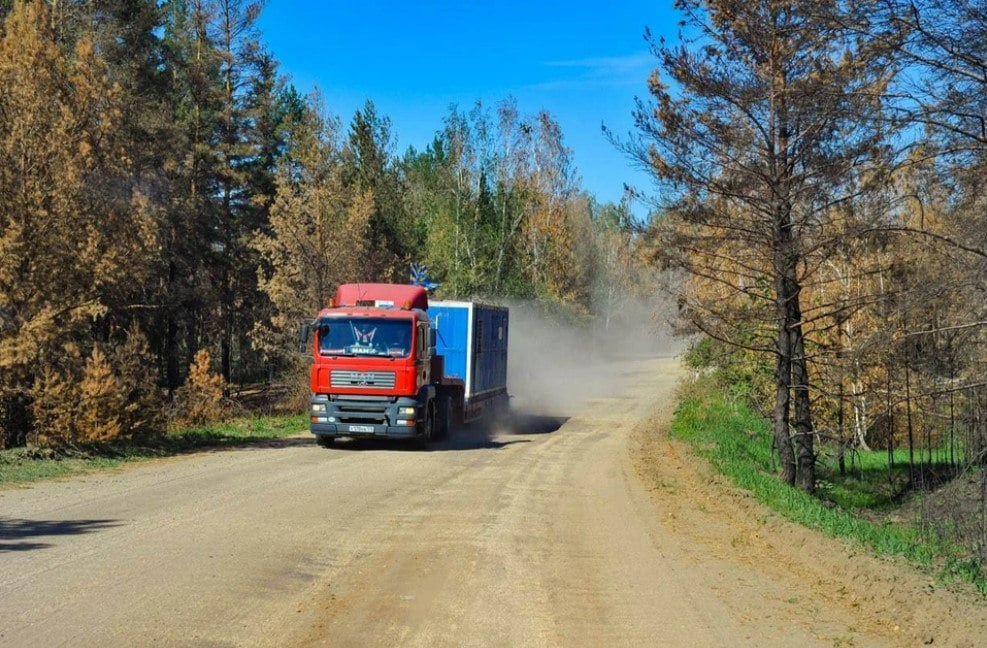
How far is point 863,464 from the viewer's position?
2520 centimetres

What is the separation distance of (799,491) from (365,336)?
9.19 metres

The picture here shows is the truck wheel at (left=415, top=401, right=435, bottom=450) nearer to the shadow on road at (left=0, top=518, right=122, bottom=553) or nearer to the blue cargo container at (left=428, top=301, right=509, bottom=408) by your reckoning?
the blue cargo container at (left=428, top=301, right=509, bottom=408)

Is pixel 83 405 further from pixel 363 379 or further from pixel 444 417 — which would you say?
pixel 444 417

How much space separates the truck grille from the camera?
18297 millimetres

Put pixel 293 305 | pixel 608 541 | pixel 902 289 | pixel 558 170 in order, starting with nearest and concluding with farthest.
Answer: pixel 608 541
pixel 902 289
pixel 293 305
pixel 558 170

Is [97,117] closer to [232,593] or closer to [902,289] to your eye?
[232,593]

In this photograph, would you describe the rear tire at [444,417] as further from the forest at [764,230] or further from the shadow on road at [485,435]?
the forest at [764,230]

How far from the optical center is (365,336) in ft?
61.0

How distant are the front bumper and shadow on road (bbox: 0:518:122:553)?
847cm

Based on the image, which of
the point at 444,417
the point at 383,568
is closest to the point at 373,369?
the point at 444,417

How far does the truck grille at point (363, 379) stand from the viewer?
60.0 ft

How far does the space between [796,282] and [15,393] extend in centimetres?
1445

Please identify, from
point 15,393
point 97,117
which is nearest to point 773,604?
point 15,393

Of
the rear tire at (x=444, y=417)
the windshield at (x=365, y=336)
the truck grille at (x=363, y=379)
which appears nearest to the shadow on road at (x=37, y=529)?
the truck grille at (x=363, y=379)
